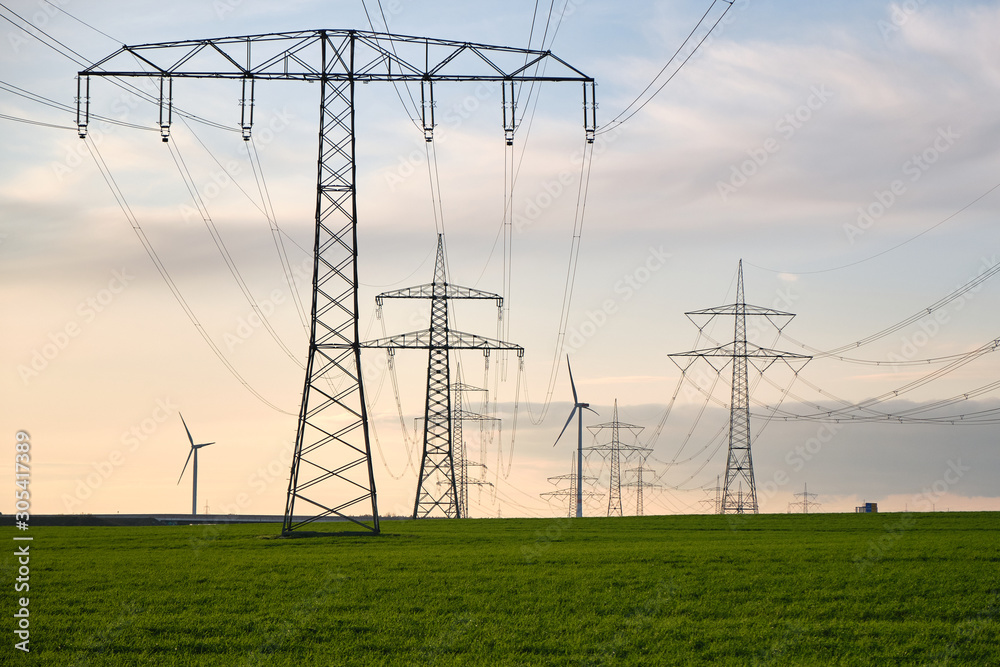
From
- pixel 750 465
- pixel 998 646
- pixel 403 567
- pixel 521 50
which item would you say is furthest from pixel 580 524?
pixel 998 646

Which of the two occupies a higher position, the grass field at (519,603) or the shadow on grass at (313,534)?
the shadow on grass at (313,534)

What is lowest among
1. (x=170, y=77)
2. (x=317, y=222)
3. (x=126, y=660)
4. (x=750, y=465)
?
(x=126, y=660)

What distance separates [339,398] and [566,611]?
2215 centimetres

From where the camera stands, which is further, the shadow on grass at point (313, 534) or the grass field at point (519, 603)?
the shadow on grass at point (313, 534)

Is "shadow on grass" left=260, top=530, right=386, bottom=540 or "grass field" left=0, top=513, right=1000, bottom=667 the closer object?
"grass field" left=0, top=513, right=1000, bottom=667

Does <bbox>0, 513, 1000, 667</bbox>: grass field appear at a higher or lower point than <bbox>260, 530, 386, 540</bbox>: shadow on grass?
lower

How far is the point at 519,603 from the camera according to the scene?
3203 centimetres

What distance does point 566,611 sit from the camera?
30.7m

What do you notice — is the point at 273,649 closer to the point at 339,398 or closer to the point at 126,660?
the point at 126,660

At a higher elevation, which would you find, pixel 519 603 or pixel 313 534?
pixel 313 534

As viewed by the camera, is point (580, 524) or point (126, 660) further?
point (580, 524)

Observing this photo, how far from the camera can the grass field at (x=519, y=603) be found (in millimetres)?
25875

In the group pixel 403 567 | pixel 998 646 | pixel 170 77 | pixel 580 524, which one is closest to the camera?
pixel 998 646

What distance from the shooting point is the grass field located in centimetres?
2588
